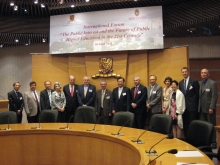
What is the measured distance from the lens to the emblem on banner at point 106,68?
7738 mm

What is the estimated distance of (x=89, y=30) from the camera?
7750 mm

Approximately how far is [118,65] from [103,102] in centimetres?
119

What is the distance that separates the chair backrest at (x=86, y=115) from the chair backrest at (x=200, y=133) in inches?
85.8

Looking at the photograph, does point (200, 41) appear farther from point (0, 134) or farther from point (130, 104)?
point (0, 134)

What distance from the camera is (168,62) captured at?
23.6 ft

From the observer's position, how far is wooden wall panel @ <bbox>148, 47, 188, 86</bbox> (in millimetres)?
6980

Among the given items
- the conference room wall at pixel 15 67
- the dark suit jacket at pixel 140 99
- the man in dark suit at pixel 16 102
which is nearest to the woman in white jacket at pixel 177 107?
the dark suit jacket at pixel 140 99

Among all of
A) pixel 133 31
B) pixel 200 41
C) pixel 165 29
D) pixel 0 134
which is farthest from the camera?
pixel 200 41

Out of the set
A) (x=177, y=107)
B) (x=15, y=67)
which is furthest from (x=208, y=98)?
(x=15, y=67)

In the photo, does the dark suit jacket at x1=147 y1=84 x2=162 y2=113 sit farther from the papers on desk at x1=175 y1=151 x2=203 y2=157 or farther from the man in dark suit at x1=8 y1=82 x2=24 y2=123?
the papers on desk at x1=175 y1=151 x2=203 y2=157

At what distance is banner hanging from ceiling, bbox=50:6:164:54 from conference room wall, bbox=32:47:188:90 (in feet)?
0.99

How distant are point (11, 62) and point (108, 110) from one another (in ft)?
18.5

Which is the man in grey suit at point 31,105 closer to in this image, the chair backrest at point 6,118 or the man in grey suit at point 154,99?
the chair backrest at point 6,118

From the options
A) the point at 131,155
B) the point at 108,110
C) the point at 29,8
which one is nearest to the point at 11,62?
the point at 29,8
